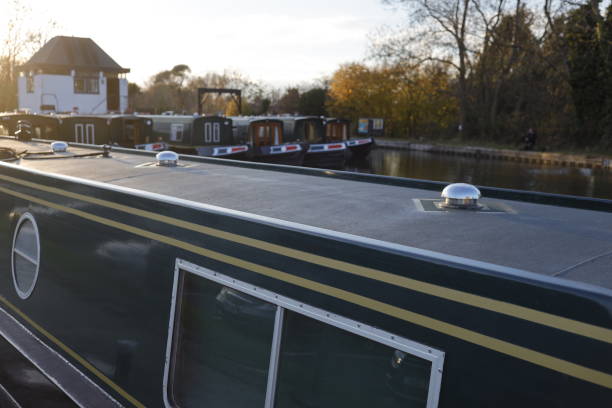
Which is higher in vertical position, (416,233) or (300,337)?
(416,233)

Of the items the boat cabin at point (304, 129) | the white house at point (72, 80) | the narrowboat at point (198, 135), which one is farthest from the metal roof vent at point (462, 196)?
the white house at point (72, 80)

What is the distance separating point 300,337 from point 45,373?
191 centimetres

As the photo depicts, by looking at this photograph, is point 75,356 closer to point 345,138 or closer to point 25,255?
point 25,255

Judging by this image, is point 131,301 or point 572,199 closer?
point 131,301

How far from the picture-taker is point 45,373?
3.14 metres

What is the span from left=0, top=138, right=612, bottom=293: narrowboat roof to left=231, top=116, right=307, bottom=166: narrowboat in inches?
598

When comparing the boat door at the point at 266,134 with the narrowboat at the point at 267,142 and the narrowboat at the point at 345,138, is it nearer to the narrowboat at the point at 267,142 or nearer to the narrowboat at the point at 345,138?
the narrowboat at the point at 267,142

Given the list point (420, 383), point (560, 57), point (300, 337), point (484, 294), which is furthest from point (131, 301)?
point (560, 57)

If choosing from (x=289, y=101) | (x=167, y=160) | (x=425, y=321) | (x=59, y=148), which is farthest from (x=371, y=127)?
(x=425, y=321)

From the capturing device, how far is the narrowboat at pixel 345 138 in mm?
24812

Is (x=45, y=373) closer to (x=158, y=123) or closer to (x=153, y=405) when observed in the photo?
(x=153, y=405)

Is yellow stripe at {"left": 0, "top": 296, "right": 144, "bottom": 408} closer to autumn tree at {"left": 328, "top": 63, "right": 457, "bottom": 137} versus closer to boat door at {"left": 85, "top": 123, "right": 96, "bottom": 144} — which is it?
boat door at {"left": 85, "top": 123, "right": 96, "bottom": 144}

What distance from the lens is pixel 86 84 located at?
35500mm

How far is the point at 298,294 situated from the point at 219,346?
483mm
